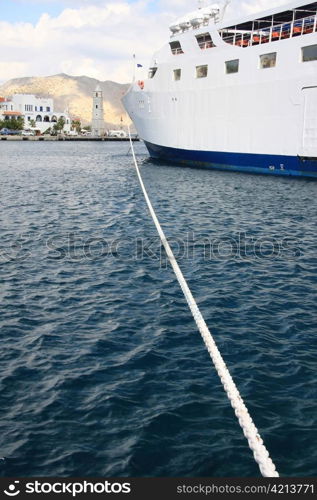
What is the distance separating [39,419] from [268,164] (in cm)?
3198

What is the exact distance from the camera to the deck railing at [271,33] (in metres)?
33.5

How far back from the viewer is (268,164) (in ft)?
121

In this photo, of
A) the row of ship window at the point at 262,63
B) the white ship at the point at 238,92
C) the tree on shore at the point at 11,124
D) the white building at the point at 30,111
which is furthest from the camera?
the white building at the point at 30,111

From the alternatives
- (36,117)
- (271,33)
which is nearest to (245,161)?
(271,33)

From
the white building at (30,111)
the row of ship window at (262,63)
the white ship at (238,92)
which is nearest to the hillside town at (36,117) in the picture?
the white building at (30,111)

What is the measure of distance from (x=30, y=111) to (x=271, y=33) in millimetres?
163607

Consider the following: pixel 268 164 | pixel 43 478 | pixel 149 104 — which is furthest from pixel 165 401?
pixel 149 104

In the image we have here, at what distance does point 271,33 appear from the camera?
35.4 metres

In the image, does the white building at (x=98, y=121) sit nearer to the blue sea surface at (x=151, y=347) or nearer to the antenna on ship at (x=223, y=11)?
the antenna on ship at (x=223, y=11)

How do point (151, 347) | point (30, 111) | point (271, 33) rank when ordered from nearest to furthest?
point (151, 347)
point (271, 33)
point (30, 111)

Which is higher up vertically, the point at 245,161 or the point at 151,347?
the point at 245,161

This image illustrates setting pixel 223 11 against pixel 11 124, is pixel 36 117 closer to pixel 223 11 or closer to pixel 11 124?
pixel 11 124

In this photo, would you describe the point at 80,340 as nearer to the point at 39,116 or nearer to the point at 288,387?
the point at 288,387

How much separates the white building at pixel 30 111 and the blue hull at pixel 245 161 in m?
142
